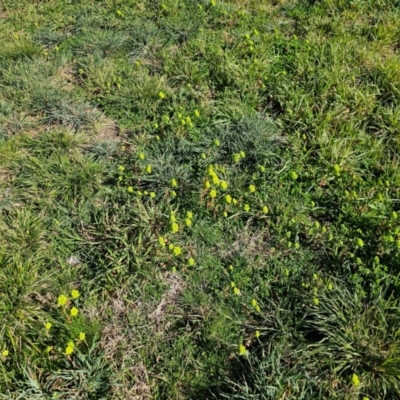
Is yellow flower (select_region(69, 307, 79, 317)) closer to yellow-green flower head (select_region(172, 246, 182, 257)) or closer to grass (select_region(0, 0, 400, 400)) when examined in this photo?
grass (select_region(0, 0, 400, 400))

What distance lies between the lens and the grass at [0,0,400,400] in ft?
8.56

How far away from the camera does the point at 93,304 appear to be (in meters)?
2.93

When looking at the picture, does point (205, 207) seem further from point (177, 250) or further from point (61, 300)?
point (61, 300)

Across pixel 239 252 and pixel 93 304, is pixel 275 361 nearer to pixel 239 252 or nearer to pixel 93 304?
pixel 239 252

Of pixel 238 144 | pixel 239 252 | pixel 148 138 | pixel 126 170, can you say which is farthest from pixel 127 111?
pixel 239 252

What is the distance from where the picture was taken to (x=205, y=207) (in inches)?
132

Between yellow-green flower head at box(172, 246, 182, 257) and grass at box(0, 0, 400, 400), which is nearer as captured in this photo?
grass at box(0, 0, 400, 400)

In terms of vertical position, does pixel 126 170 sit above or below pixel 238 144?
below

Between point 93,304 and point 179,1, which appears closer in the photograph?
point 93,304

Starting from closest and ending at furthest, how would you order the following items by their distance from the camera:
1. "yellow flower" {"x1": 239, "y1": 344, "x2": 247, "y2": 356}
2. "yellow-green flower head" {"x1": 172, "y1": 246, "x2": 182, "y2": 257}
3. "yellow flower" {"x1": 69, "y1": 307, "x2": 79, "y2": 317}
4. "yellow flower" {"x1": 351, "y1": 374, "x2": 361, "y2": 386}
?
1. "yellow flower" {"x1": 351, "y1": 374, "x2": 361, "y2": 386}
2. "yellow flower" {"x1": 239, "y1": 344, "x2": 247, "y2": 356}
3. "yellow flower" {"x1": 69, "y1": 307, "x2": 79, "y2": 317}
4. "yellow-green flower head" {"x1": 172, "y1": 246, "x2": 182, "y2": 257}

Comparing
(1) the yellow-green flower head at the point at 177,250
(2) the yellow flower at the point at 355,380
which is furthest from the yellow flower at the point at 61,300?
(2) the yellow flower at the point at 355,380

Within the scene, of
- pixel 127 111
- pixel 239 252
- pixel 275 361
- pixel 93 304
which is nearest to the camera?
pixel 275 361

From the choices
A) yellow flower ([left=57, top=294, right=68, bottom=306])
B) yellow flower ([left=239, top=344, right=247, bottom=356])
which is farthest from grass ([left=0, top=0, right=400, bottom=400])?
yellow flower ([left=57, top=294, right=68, bottom=306])

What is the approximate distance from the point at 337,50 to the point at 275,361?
338 centimetres
